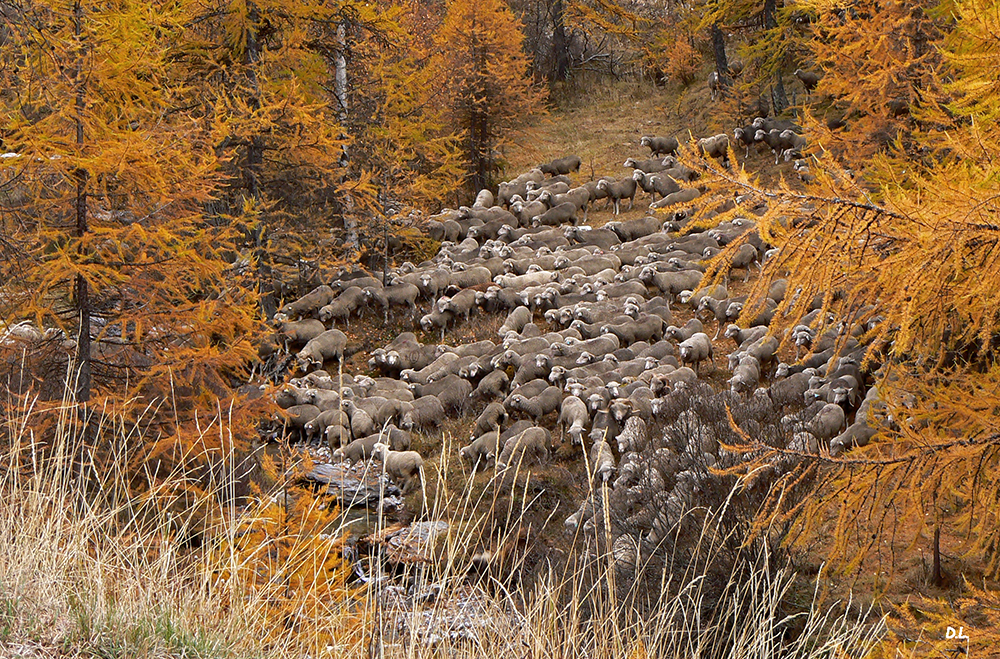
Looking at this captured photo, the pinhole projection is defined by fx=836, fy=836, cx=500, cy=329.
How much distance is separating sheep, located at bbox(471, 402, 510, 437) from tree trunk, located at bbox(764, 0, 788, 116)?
14800mm

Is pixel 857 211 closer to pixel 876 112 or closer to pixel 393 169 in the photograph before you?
pixel 876 112

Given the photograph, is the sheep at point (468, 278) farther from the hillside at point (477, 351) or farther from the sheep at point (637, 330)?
the sheep at point (637, 330)

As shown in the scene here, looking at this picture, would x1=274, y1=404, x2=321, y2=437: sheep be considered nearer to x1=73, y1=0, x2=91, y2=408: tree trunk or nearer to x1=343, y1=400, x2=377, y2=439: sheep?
x1=343, y1=400, x2=377, y2=439: sheep

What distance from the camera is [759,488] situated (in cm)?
757

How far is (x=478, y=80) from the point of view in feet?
69.1

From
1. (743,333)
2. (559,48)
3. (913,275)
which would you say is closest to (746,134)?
(743,333)

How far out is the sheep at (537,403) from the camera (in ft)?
39.5

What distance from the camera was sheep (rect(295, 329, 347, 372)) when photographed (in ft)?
46.7

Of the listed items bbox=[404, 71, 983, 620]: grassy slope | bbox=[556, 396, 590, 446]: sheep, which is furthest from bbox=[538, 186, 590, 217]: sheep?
bbox=[556, 396, 590, 446]: sheep

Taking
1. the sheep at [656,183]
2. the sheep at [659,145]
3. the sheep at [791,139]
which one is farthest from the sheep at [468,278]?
the sheep at [791,139]

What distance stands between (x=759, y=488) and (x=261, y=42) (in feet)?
37.2

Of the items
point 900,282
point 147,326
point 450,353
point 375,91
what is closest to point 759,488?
point 900,282

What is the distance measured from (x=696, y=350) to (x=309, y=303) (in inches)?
296

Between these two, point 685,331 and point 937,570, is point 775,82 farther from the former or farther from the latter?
point 937,570
